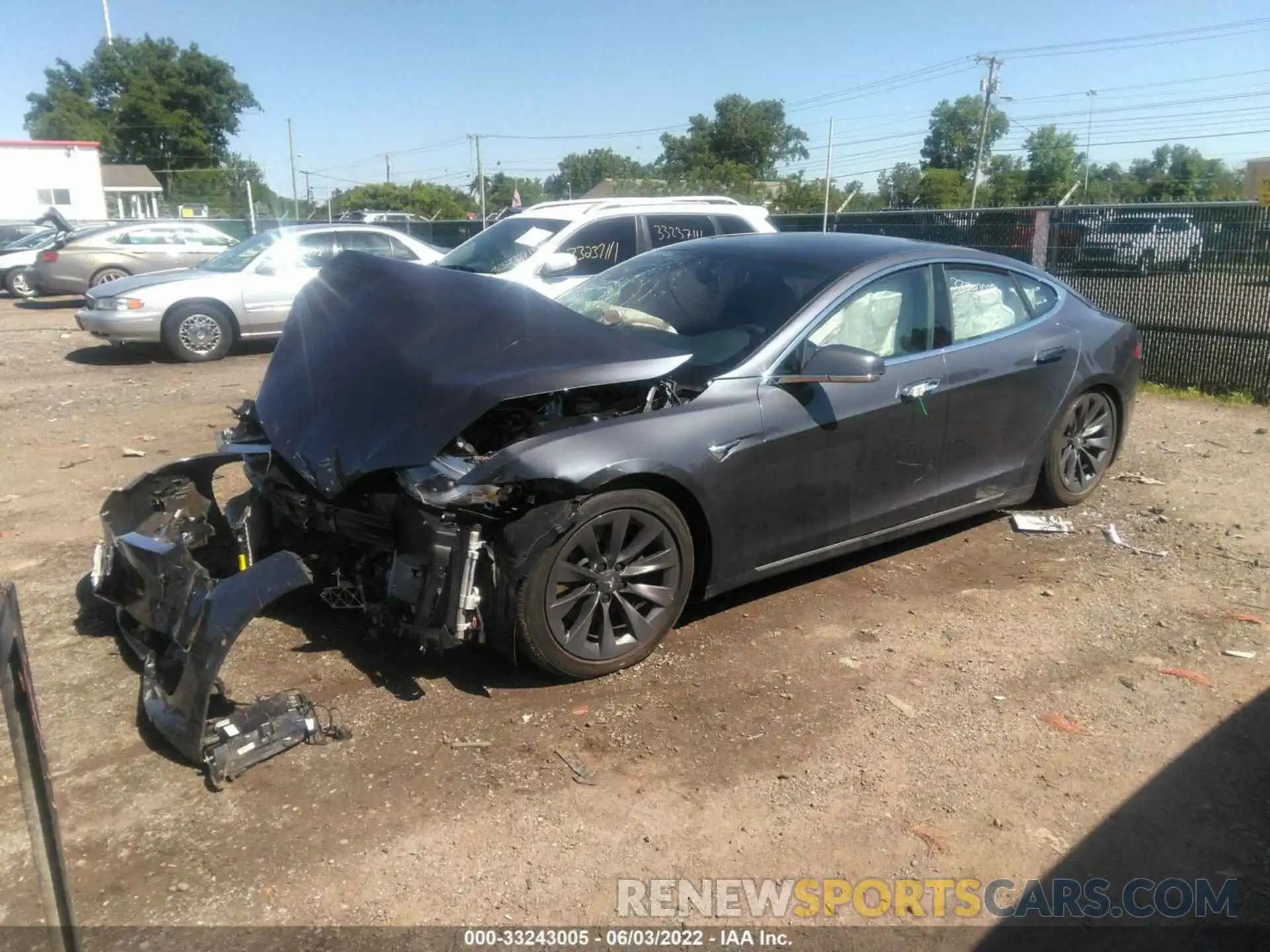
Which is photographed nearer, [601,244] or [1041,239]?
[601,244]

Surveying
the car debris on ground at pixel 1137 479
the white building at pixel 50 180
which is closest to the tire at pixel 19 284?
the car debris on ground at pixel 1137 479

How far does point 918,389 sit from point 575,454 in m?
1.92

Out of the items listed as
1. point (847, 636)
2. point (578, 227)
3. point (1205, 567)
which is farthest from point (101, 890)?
point (578, 227)

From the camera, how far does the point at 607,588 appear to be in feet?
12.6

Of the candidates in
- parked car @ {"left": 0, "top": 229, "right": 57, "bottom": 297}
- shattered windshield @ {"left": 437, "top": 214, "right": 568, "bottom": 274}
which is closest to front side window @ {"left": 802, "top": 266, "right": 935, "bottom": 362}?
shattered windshield @ {"left": 437, "top": 214, "right": 568, "bottom": 274}

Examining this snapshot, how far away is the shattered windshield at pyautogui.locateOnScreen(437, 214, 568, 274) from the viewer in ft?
32.7

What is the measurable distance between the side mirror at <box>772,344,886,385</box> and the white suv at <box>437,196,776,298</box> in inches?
225

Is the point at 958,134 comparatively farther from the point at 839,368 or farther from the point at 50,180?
the point at 839,368

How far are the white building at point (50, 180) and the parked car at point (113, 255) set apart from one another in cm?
3090

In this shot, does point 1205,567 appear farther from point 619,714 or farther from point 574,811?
point 574,811

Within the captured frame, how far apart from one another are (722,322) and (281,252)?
9.60 metres

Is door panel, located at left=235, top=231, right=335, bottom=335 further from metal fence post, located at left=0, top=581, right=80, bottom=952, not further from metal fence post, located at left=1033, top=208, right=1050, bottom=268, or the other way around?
metal fence post, located at left=0, top=581, right=80, bottom=952

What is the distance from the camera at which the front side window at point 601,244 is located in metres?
10.0

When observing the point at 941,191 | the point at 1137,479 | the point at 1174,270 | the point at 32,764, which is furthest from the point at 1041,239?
the point at 941,191
